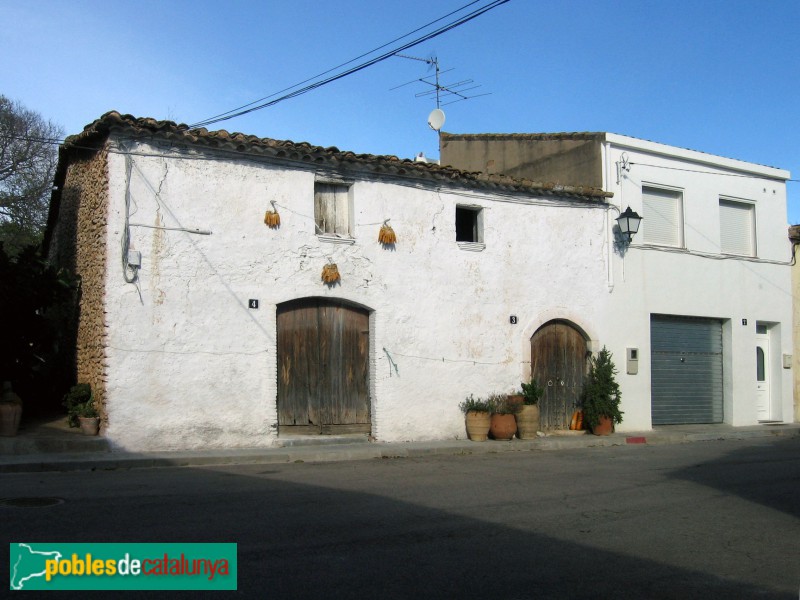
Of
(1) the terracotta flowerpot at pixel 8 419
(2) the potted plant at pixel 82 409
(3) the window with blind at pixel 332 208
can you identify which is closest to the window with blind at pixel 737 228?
(3) the window with blind at pixel 332 208

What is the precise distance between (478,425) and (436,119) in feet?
33.9

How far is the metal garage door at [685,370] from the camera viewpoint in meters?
18.2

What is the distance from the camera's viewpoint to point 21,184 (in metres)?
27.8

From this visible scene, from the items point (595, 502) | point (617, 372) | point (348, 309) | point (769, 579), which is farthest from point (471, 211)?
point (769, 579)

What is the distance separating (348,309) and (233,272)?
2.37 meters

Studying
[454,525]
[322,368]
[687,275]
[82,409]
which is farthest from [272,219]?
[687,275]

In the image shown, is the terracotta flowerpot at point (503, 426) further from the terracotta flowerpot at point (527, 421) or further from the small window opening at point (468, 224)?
the small window opening at point (468, 224)

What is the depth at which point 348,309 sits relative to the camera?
14.5 metres

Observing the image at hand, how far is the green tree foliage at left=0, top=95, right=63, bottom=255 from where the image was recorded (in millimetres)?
27234

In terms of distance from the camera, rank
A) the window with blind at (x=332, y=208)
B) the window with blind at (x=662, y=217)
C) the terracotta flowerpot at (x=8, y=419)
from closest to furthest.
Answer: the terracotta flowerpot at (x=8, y=419) → the window with blind at (x=332, y=208) → the window with blind at (x=662, y=217)

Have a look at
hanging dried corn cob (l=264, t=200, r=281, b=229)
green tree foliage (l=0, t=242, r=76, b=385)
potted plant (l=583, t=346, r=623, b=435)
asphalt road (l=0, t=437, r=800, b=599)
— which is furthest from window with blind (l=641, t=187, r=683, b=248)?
green tree foliage (l=0, t=242, r=76, b=385)

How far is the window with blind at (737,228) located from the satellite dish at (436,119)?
7.76 metres

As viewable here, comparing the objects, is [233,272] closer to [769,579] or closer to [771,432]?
[769,579]

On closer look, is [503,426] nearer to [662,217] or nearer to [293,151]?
[293,151]
